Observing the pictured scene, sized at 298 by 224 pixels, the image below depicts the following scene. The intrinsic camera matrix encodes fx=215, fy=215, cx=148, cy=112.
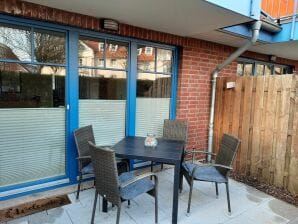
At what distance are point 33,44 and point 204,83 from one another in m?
3.22

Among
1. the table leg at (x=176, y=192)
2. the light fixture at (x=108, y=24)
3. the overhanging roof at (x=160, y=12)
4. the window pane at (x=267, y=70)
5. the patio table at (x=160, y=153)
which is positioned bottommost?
the table leg at (x=176, y=192)

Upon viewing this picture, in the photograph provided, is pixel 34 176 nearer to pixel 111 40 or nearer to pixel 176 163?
pixel 176 163

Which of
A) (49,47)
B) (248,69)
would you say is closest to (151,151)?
(49,47)

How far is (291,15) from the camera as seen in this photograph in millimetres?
3941

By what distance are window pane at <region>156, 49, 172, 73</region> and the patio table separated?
1.58 m

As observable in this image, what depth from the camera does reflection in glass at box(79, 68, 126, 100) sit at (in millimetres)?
3326

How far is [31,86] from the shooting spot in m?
2.92

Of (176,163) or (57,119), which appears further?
(57,119)

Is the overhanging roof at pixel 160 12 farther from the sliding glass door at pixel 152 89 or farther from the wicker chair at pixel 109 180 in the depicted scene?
the wicker chair at pixel 109 180

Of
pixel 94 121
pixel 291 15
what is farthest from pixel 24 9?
pixel 291 15

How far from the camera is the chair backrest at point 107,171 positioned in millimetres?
2109

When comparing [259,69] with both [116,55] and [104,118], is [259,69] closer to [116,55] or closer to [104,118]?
[116,55]

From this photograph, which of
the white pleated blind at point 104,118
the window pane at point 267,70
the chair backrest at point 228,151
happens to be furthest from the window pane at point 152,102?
the window pane at point 267,70

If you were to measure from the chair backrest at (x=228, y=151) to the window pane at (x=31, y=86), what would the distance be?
7.87ft
